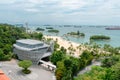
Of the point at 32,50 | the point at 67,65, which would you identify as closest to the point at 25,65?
the point at 67,65

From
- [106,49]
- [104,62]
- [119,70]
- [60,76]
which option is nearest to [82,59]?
[104,62]

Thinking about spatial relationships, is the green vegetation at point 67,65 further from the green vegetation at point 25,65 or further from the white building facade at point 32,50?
the green vegetation at point 25,65

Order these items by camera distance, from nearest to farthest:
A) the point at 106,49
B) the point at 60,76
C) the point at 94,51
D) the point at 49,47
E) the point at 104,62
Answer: the point at 60,76 → the point at 104,62 → the point at 49,47 → the point at 94,51 → the point at 106,49

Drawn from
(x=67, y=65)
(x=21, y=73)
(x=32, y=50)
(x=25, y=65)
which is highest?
(x=32, y=50)

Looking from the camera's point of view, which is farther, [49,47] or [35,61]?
[49,47]

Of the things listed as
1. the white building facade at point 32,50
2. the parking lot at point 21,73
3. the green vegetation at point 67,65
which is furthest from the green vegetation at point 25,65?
the white building facade at point 32,50

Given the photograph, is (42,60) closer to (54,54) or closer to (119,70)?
(54,54)

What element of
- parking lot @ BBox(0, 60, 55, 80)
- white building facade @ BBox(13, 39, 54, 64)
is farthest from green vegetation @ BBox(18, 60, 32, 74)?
white building facade @ BBox(13, 39, 54, 64)

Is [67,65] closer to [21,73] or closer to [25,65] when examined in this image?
[25,65]

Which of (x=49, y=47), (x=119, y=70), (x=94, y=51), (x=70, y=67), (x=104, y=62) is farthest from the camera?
(x=94, y=51)
